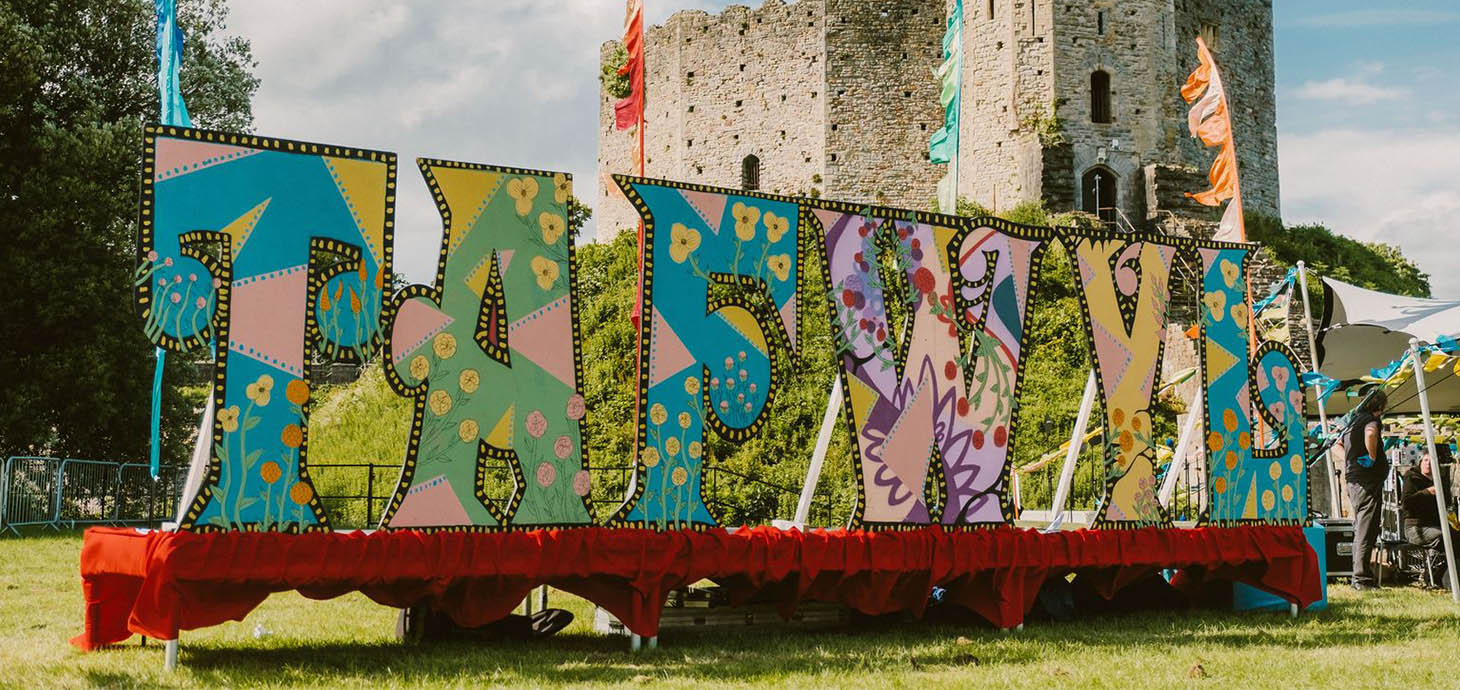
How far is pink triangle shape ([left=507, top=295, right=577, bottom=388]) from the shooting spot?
747 cm

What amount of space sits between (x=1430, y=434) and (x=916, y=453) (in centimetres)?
531

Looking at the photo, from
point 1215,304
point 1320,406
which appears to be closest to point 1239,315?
point 1215,304

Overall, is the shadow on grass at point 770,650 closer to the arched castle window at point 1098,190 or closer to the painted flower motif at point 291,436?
the painted flower motif at point 291,436

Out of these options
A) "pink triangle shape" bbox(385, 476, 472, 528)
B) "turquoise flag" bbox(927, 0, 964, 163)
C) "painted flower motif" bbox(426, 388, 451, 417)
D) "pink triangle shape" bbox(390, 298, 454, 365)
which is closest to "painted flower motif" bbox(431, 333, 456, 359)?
"pink triangle shape" bbox(390, 298, 454, 365)

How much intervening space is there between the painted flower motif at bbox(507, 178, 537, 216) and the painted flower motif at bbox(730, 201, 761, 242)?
1278mm

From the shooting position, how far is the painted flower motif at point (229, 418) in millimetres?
6656

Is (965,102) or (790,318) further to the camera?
(965,102)

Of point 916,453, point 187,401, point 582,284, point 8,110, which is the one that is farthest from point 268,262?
point 582,284

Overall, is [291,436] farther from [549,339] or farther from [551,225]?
[551,225]

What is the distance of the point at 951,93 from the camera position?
57.1 ft

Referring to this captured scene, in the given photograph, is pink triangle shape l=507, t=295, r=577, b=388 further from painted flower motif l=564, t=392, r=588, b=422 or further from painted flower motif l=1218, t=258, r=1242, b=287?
painted flower motif l=1218, t=258, r=1242, b=287

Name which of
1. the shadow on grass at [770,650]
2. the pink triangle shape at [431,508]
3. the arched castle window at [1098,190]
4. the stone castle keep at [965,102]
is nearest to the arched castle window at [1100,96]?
the stone castle keep at [965,102]

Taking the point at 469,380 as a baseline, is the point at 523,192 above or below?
above

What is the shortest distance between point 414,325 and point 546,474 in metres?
1.15
